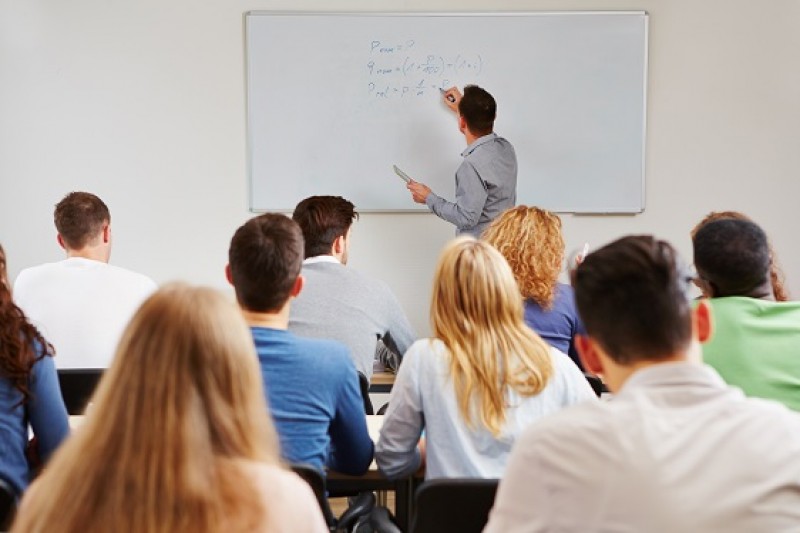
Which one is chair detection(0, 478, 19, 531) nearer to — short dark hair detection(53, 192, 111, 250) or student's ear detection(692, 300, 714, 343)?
student's ear detection(692, 300, 714, 343)

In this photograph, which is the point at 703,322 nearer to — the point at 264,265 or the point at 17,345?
the point at 264,265

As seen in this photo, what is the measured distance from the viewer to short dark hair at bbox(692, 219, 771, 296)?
258 centimetres

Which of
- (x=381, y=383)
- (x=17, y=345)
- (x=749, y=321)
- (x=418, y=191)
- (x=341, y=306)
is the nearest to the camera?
(x=17, y=345)

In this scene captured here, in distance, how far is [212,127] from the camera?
216 inches

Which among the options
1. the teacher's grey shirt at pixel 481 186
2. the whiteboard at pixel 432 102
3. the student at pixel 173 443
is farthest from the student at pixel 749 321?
the whiteboard at pixel 432 102

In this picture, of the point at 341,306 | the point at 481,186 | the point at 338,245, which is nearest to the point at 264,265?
the point at 341,306

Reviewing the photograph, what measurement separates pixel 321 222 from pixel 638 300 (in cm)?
221

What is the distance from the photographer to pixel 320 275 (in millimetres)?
3309

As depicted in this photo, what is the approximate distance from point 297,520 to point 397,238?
14.2 ft

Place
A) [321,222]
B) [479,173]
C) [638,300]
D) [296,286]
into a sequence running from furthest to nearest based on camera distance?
[479,173], [321,222], [296,286], [638,300]

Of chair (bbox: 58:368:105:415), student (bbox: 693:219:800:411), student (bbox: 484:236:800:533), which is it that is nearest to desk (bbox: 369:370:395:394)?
chair (bbox: 58:368:105:415)

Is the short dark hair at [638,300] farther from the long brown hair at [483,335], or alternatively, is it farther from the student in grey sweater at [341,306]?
the student in grey sweater at [341,306]

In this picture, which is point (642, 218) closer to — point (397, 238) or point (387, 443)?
point (397, 238)

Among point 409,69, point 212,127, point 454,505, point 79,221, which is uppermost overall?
point 409,69
